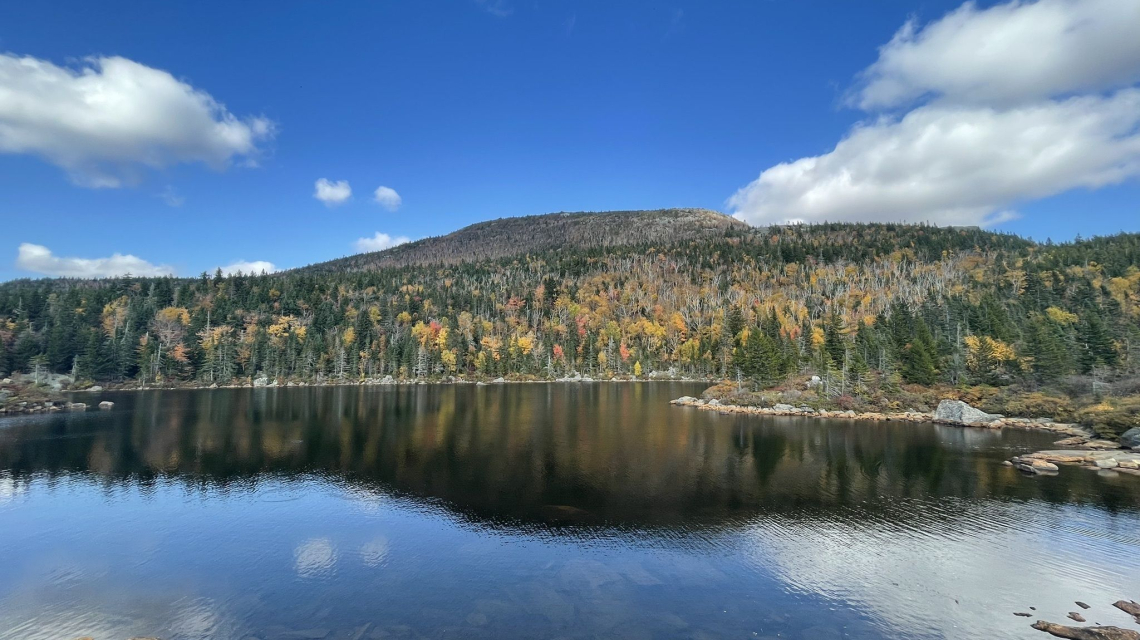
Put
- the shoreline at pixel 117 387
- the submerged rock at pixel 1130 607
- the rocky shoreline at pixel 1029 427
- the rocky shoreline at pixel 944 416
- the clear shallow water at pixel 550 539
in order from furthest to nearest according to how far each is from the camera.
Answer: the shoreline at pixel 117 387
the rocky shoreline at pixel 944 416
the rocky shoreline at pixel 1029 427
the clear shallow water at pixel 550 539
the submerged rock at pixel 1130 607

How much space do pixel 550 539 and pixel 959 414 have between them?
62.2m

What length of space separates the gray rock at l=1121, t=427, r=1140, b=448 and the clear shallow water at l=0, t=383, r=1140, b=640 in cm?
711

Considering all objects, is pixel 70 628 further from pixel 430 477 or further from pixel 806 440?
pixel 806 440

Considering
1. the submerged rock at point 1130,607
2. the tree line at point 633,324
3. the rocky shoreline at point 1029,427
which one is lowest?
the submerged rock at point 1130,607

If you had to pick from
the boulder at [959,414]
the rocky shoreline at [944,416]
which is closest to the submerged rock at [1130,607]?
the rocky shoreline at [944,416]

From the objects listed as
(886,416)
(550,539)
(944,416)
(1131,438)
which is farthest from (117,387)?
(1131,438)

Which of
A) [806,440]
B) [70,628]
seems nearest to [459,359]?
[806,440]

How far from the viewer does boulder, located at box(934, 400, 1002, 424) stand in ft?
201

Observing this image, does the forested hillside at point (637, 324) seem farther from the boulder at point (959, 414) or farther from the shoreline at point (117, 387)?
the boulder at point (959, 414)

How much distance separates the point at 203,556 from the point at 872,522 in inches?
1365

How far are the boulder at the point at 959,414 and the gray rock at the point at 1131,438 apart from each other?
16.0 metres

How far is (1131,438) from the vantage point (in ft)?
145

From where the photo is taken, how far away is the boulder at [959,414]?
201 ft

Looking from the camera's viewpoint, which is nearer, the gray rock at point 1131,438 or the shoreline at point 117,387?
the gray rock at point 1131,438
